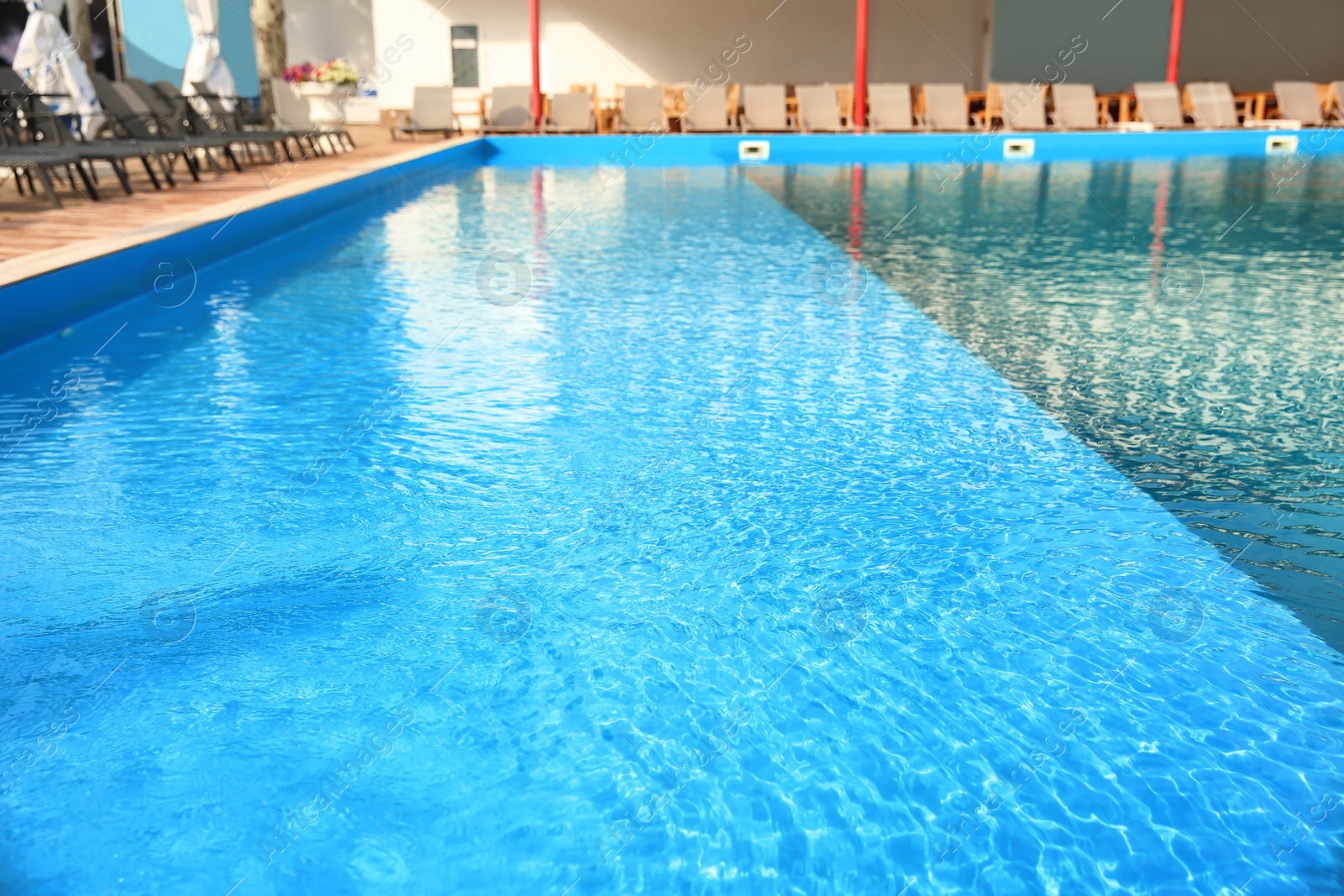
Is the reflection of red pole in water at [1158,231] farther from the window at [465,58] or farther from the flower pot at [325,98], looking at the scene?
the window at [465,58]

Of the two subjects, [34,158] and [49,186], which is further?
[49,186]

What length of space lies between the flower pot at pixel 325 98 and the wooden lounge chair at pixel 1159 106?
394 inches

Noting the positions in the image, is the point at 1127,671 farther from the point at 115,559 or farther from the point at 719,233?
the point at 719,233

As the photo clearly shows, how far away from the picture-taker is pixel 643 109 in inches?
547

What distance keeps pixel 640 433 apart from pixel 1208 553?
66.7 inches

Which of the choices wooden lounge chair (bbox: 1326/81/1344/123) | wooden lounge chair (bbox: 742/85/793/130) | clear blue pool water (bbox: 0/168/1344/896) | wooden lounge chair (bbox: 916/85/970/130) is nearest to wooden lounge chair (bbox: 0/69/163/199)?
clear blue pool water (bbox: 0/168/1344/896)

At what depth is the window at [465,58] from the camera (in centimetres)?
1667

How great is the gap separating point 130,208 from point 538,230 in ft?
8.50

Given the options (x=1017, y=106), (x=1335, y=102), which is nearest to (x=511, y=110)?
(x=1017, y=106)

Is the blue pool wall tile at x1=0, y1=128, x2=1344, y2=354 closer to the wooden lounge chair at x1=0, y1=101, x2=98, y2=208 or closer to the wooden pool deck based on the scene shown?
the wooden pool deck

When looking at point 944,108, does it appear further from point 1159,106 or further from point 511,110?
point 511,110

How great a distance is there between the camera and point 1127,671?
217 cm

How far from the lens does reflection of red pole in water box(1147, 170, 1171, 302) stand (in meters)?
5.75

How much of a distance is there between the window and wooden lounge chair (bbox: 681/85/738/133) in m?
4.52
